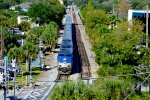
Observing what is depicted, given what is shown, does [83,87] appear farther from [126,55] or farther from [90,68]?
[90,68]

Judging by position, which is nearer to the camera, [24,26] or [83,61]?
[83,61]

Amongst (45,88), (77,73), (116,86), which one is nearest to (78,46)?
(77,73)

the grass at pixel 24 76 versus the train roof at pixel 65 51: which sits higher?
the train roof at pixel 65 51

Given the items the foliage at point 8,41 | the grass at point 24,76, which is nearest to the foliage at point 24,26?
the foliage at point 8,41

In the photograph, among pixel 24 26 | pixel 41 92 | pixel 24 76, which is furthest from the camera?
pixel 24 26

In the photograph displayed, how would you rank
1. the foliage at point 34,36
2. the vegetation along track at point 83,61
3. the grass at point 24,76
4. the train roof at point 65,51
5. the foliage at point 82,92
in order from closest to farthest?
the foliage at point 82,92
the grass at point 24,76
the train roof at point 65,51
the vegetation along track at point 83,61
the foliage at point 34,36

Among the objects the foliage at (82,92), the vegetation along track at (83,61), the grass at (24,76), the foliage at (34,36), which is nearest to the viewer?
the foliage at (82,92)

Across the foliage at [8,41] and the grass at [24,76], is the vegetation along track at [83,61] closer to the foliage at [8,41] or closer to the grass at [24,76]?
the grass at [24,76]

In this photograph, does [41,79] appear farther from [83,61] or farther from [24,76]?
[83,61]

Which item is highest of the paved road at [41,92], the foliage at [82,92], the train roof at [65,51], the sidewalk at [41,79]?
the foliage at [82,92]

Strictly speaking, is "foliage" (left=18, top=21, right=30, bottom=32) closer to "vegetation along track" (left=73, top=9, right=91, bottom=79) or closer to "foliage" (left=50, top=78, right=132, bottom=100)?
"vegetation along track" (left=73, top=9, right=91, bottom=79)

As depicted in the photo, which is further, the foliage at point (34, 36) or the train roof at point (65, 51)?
the foliage at point (34, 36)

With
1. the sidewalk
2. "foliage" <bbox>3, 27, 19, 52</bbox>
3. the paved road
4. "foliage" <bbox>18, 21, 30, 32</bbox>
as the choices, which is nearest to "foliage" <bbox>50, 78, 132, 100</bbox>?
the sidewalk

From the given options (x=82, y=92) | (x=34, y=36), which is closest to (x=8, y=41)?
(x=34, y=36)
